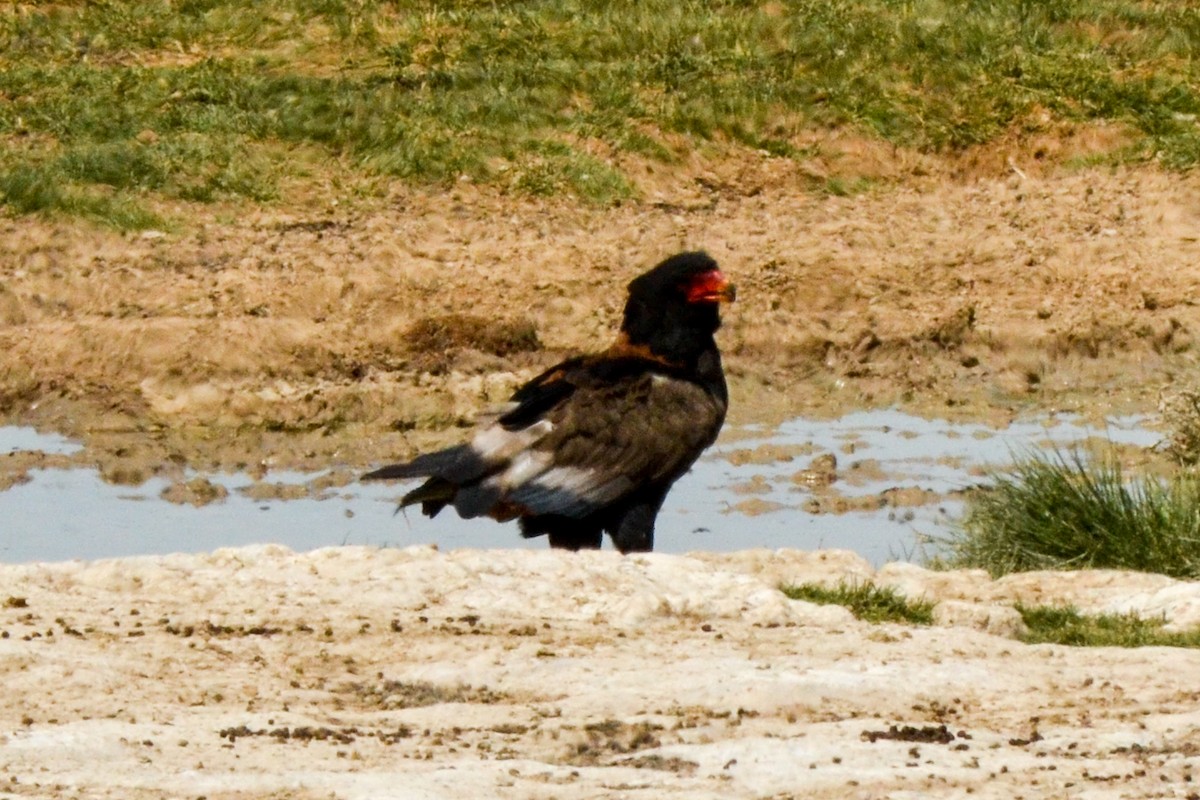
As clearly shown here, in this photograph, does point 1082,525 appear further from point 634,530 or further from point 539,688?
point 539,688

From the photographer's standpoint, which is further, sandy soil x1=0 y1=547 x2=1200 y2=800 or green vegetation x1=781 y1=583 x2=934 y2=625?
green vegetation x1=781 y1=583 x2=934 y2=625

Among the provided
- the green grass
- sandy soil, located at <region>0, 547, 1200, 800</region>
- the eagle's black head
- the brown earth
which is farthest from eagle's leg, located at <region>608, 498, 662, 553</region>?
the brown earth

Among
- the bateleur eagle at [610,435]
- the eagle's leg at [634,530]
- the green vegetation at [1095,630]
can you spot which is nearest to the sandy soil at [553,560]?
the green vegetation at [1095,630]

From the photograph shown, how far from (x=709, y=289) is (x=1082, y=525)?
1.76 meters

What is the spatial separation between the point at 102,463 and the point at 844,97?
25.6 ft

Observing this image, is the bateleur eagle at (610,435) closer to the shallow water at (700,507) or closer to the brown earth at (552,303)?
the shallow water at (700,507)

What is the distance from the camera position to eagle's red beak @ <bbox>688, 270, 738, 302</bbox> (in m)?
9.84

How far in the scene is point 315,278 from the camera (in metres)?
15.6

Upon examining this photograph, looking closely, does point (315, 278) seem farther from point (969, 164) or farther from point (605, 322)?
point (969, 164)

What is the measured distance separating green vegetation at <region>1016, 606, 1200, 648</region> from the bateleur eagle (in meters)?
1.82

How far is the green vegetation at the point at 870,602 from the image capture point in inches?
318

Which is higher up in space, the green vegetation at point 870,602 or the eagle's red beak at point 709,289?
the eagle's red beak at point 709,289

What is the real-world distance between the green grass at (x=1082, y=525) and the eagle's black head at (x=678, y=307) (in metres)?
1.37

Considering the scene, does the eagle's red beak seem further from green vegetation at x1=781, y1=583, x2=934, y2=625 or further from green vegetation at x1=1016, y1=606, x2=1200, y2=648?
green vegetation at x1=1016, y1=606, x2=1200, y2=648
